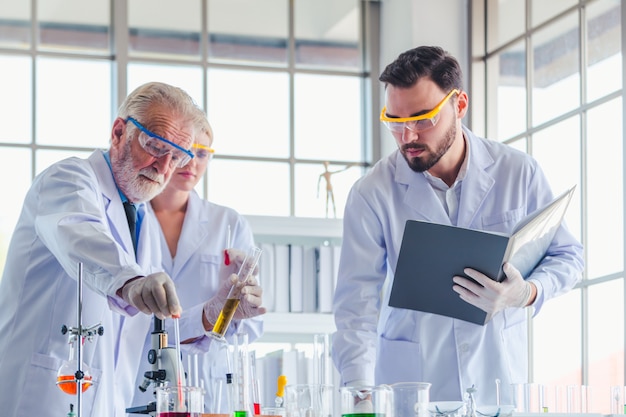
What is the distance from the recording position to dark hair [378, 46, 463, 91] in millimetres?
2707

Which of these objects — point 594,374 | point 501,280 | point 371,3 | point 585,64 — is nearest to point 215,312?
point 501,280

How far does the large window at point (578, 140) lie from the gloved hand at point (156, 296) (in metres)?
2.45

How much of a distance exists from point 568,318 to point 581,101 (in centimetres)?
88

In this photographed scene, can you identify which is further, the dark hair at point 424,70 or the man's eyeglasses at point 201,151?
the man's eyeglasses at point 201,151

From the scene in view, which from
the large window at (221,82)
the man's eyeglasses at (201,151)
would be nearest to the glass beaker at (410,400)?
the man's eyeglasses at (201,151)

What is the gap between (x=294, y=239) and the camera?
473cm

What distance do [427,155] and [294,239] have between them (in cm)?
206

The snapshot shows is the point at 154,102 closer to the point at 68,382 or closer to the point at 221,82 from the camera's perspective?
the point at 68,382

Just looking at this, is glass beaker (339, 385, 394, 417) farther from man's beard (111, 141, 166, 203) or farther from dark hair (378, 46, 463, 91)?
dark hair (378, 46, 463, 91)

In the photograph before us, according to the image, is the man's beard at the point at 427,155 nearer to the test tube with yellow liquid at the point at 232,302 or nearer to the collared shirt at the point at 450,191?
the collared shirt at the point at 450,191

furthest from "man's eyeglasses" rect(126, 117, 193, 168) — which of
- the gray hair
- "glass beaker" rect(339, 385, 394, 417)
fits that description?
"glass beaker" rect(339, 385, 394, 417)

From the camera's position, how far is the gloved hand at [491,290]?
243 cm

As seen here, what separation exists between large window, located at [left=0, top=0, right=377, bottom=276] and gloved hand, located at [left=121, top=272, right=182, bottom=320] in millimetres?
2902

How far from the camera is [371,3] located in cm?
535
